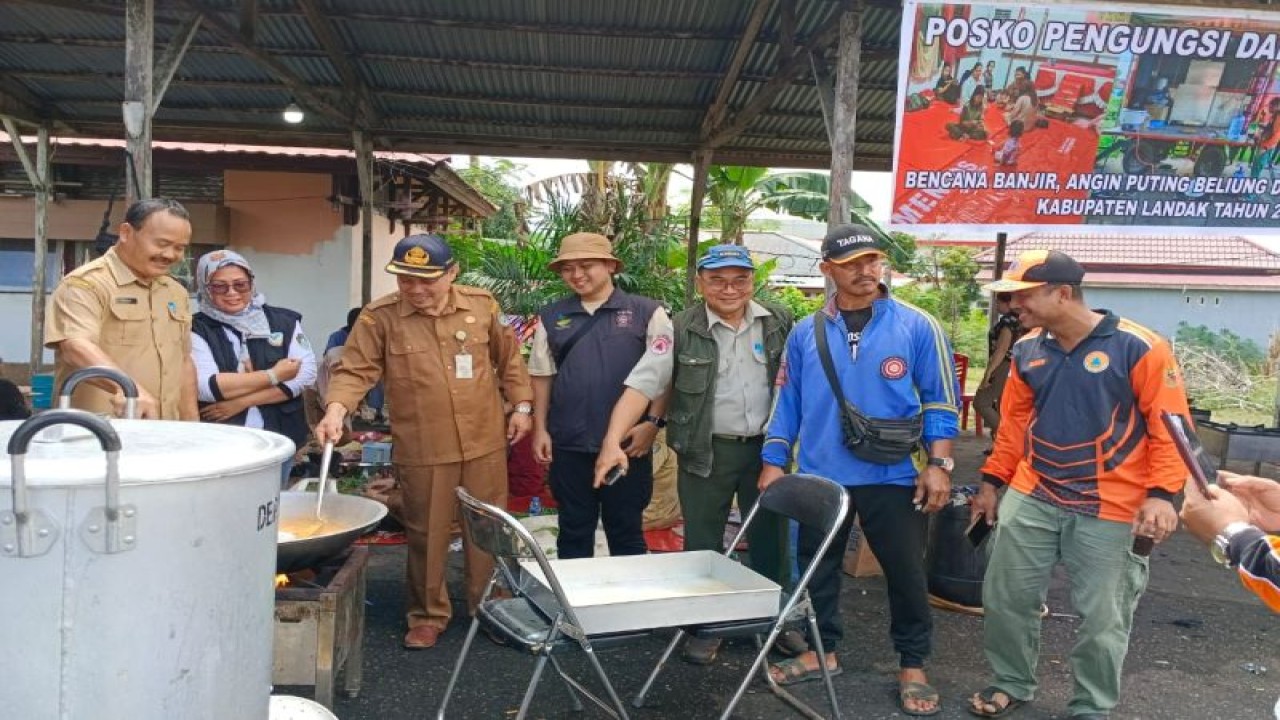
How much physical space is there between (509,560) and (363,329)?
4.57ft

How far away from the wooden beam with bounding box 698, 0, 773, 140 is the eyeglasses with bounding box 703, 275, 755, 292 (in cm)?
371

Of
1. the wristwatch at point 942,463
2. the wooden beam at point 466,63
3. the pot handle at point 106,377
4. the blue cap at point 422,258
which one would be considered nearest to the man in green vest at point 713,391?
Result: the wristwatch at point 942,463

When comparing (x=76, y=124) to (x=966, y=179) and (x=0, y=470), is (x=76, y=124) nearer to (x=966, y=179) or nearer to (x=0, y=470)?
(x=966, y=179)

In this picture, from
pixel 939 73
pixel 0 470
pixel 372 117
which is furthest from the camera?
pixel 372 117

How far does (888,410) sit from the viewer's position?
3.56m

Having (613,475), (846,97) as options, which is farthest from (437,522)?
(846,97)

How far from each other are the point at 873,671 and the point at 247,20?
659 cm

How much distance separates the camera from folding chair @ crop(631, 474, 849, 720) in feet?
9.58

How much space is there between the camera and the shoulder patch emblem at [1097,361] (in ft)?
10.6

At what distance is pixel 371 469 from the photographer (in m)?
6.88

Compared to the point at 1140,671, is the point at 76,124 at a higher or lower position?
higher

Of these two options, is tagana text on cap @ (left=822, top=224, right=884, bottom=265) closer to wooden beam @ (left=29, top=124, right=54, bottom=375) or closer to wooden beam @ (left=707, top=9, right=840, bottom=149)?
wooden beam @ (left=707, top=9, right=840, bottom=149)

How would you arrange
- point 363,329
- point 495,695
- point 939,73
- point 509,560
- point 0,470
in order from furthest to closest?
point 939,73, point 363,329, point 495,695, point 509,560, point 0,470

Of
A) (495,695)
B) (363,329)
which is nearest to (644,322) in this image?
(363,329)
